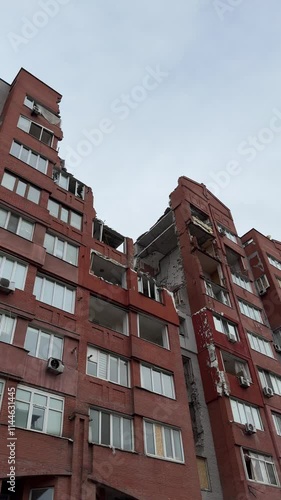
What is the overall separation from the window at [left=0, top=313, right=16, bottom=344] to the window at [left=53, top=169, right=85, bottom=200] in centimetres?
897

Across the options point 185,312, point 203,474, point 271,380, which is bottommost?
point 203,474

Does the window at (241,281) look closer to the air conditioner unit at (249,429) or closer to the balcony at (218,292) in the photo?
the balcony at (218,292)

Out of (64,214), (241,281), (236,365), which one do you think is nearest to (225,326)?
(236,365)

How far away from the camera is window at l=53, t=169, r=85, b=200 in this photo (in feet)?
69.3

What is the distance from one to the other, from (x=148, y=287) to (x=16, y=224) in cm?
720

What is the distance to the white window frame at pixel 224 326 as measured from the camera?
22.4 m

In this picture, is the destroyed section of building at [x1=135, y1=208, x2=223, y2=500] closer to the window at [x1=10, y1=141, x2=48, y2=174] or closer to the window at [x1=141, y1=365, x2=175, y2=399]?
the window at [x1=141, y1=365, x2=175, y2=399]

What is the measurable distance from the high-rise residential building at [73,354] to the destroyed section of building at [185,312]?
198 centimetres

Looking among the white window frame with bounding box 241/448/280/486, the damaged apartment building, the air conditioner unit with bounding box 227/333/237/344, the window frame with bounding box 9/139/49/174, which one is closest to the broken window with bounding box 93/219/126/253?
the damaged apartment building

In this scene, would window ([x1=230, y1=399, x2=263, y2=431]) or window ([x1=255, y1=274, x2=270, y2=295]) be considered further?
window ([x1=255, y1=274, x2=270, y2=295])

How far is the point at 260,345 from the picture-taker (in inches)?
953

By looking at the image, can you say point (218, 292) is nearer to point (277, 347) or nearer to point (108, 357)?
Answer: point (277, 347)

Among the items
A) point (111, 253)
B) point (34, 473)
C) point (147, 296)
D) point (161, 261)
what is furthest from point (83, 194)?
point (34, 473)

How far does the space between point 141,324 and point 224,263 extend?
968 centimetres
